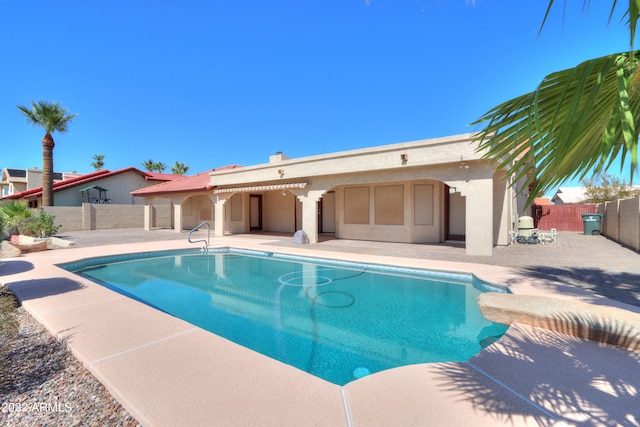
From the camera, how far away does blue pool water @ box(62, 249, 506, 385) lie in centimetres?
513

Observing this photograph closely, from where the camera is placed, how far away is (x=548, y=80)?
2850mm

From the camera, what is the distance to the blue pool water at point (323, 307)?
5.13 metres

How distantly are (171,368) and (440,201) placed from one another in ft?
51.8

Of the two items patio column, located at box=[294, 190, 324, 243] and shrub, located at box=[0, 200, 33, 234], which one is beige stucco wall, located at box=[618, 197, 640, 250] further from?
shrub, located at box=[0, 200, 33, 234]

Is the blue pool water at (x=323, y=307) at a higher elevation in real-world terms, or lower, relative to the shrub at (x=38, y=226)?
lower

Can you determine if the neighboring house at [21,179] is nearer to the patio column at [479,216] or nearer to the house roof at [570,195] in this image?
the patio column at [479,216]

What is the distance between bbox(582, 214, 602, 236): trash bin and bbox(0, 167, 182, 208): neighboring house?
139 ft

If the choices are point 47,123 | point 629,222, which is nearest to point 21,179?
point 47,123

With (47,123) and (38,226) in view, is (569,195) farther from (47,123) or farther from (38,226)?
(47,123)

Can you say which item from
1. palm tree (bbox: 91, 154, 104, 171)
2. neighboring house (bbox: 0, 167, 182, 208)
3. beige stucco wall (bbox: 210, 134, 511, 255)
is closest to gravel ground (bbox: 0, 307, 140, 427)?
beige stucco wall (bbox: 210, 134, 511, 255)

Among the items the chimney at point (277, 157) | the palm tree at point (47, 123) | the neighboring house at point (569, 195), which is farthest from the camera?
the neighboring house at point (569, 195)

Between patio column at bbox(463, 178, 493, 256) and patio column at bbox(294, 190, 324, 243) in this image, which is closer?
patio column at bbox(463, 178, 493, 256)

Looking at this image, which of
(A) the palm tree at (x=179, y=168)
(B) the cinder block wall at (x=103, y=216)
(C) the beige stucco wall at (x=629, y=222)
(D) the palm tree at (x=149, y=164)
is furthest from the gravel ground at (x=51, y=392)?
(D) the palm tree at (x=149, y=164)

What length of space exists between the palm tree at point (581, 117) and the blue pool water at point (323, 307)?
11.3 feet
